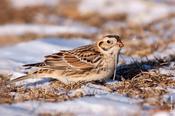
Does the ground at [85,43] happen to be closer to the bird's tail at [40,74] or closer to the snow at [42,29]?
the snow at [42,29]

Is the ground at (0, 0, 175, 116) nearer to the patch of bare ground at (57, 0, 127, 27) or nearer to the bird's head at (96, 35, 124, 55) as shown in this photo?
the patch of bare ground at (57, 0, 127, 27)

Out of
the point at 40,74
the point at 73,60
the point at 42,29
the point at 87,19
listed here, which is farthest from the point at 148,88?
the point at 87,19

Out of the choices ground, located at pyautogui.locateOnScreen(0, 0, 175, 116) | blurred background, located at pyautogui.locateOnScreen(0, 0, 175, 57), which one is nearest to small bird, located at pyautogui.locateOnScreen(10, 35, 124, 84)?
ground, located at pyautogui.locateOnScreen(0, 0, 175, 116)

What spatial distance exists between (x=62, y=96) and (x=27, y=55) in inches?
141

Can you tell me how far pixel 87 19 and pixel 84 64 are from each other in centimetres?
933

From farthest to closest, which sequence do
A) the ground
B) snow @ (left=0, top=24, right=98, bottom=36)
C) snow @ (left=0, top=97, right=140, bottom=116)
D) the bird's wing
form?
snow @ (left=0, top=24, right=98, bottom=36) → the bird's wing → the ground → snow @ (left=0, top=97, right=140, bottom=116)

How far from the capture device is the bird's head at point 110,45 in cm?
774

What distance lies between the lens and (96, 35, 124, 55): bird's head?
7739 mm

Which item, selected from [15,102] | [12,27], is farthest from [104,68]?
[12,27]

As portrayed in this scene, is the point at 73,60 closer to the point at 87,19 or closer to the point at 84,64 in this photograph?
the point at 84,64

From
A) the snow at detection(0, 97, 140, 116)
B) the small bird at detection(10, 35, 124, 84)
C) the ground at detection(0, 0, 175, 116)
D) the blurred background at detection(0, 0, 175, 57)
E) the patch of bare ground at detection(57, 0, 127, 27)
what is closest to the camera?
the snow at detection(0, 97, 140, 116)

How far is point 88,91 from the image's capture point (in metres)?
7.05

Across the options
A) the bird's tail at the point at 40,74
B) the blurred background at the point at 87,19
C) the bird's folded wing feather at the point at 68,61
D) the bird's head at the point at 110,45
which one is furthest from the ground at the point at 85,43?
the bird's head at the point at 110,45

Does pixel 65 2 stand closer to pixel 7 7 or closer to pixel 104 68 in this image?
pixel 7 7
